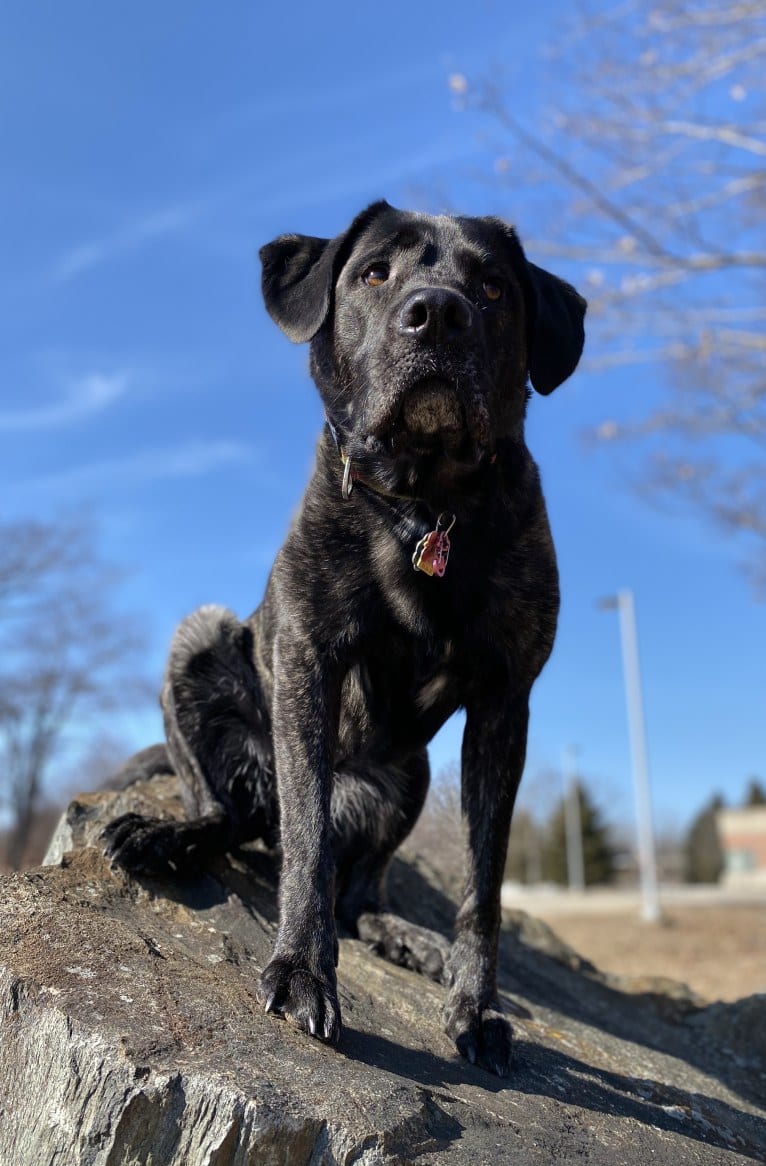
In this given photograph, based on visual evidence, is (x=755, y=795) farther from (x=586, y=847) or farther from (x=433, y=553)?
(x=433, y=553)

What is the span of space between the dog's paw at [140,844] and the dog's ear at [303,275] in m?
1.81

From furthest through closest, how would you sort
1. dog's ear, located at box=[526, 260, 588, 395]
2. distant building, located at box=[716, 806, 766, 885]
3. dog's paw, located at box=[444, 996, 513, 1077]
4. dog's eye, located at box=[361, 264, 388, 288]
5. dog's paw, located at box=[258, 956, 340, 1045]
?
distant building, located at box=[716, 806, 766, 885] → dog's ear, located at box=[526, 260, 588, 395] → dog's eye, located at box=[361, 264, 388, 288] → dog's paw, located at box=[444, 996, 513, 1077] → dog's paw, located at box=[258, 956, 340, 1045]

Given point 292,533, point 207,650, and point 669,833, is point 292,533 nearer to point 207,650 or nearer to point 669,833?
point 207,650

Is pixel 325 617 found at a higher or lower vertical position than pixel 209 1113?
higher

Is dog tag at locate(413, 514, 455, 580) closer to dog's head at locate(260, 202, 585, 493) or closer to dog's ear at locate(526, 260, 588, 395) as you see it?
dog's head at locate(260, 202, 585, 493)

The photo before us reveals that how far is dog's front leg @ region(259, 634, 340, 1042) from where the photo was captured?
2.86 m

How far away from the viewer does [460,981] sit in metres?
3.29

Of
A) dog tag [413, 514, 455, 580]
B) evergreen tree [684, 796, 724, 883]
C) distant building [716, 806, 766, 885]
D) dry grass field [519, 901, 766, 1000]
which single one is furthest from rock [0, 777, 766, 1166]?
distant building [716, 806, 766, 885]

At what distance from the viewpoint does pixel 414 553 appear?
10.7 ft

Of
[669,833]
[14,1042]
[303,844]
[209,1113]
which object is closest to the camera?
[209,1113]

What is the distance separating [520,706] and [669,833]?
96598 mm

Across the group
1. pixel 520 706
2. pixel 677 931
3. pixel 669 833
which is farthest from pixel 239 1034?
pixel 669 833

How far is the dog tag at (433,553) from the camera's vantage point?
3.21m

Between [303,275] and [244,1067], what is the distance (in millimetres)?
2539
